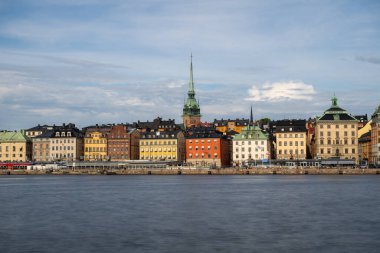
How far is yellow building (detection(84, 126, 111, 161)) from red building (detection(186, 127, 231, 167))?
789 inches

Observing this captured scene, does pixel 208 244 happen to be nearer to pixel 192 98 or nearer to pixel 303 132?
pixel 303 132

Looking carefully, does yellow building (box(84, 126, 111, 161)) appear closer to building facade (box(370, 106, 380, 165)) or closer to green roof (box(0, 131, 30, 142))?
green roof (box(0, 131, 30, 142))

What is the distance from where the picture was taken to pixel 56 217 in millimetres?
44531

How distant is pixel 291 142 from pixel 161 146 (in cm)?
3058

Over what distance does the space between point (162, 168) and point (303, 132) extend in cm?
3059

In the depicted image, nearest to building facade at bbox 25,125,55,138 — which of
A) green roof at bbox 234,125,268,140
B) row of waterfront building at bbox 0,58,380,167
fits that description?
row of waterfront building at bbox 0,58,380,167

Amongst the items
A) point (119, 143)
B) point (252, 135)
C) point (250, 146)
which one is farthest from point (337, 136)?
point (119, 143)

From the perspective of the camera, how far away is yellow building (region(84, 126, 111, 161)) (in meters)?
153

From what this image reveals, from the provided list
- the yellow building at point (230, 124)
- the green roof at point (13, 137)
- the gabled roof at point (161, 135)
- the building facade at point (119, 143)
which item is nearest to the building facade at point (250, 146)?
the gabled roof at point (161, 135)

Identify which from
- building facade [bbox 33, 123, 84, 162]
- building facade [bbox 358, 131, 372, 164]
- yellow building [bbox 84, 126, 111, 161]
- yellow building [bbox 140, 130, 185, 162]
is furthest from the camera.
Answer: building facade [bbox 33, 123, 84, 162]

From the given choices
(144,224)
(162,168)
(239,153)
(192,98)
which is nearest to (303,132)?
(239,153)

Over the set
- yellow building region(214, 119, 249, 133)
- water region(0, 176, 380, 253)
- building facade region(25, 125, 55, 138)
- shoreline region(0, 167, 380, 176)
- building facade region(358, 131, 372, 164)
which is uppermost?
yellow building region(214, 119, 249, 133)

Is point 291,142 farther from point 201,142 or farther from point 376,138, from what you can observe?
point 201,142

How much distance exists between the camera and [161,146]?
149875mm
